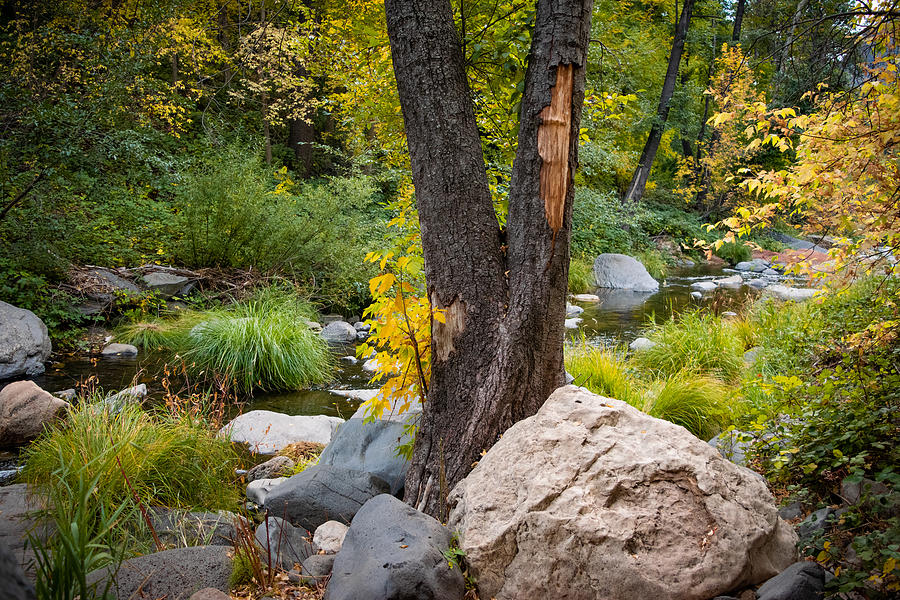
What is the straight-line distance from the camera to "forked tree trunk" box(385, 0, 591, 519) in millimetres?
2832

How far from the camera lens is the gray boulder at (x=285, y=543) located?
2648 mm

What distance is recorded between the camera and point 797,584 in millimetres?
1969

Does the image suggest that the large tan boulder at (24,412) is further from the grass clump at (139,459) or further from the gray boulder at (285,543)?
the gray boulder at (285,543)

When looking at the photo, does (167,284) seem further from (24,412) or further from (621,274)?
(621,274)

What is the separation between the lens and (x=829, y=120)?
346 centimetres

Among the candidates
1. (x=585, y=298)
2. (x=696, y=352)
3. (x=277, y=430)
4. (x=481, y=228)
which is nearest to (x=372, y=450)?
(x=277, y=430)

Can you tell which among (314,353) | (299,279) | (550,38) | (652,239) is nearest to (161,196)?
(299,279)

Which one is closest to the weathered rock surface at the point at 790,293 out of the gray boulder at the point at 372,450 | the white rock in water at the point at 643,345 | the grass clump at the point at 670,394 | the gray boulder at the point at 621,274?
the white rock in water at the point at 643,345

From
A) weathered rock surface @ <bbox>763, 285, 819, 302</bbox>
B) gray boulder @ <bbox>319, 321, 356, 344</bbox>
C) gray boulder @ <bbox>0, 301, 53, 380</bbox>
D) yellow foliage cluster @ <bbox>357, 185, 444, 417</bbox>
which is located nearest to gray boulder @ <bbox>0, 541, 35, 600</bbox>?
yellow foliage cluster @ <bbox>357, 185, 444, 417</bbox>

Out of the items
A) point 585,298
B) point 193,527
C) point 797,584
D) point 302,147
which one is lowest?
point 585,298

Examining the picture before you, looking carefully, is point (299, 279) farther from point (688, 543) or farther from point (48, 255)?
point (688, 543)

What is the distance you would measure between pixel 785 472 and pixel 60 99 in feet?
29.3

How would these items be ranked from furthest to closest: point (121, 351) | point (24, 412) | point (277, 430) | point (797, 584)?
point (121, 351), point (277, 430), point (24, 412), point (797, 584)

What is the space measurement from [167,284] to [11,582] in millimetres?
9430
